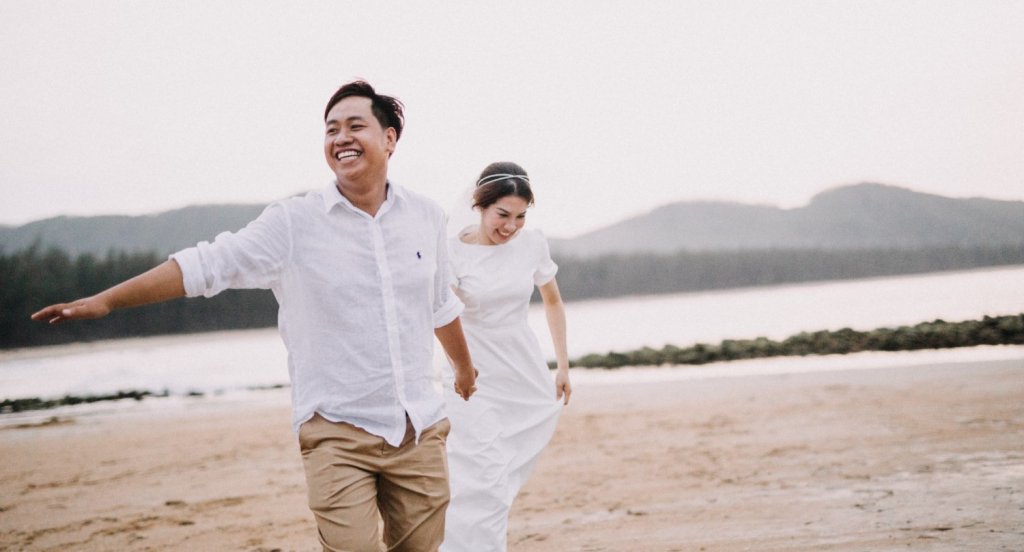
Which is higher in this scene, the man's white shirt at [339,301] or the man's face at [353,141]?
the man's face at [353,141]

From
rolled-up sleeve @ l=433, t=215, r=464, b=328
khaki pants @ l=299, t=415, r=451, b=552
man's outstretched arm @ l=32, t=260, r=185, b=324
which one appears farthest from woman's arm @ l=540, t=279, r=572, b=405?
man's outstretched arm @ l=32, t=260, r=185, b=324

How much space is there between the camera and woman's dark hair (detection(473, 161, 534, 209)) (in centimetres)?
Answer: 436

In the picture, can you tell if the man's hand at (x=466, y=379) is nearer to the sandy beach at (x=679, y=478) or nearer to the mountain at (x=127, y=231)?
the sandy beach at (x=679, y=478)

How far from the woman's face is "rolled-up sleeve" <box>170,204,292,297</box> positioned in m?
1.87

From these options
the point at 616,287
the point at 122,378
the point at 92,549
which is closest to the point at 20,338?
the point at 122,378

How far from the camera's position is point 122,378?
23.3 m

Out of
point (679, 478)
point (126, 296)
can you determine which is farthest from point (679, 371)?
point (126, 296)

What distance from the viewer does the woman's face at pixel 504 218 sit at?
4.41m

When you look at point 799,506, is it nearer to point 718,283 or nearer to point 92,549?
point 92,549

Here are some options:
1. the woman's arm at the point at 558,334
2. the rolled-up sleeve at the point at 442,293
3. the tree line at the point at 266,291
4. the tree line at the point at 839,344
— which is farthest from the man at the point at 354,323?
the tree line at the point at 266,291

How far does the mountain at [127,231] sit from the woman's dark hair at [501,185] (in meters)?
40.0

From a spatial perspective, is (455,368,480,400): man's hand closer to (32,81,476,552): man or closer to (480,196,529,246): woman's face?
(32,81,476,552): man

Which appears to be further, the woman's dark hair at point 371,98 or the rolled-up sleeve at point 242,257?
the woman's dark hair at point 371,98

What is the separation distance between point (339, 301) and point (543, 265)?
93.5 inches
